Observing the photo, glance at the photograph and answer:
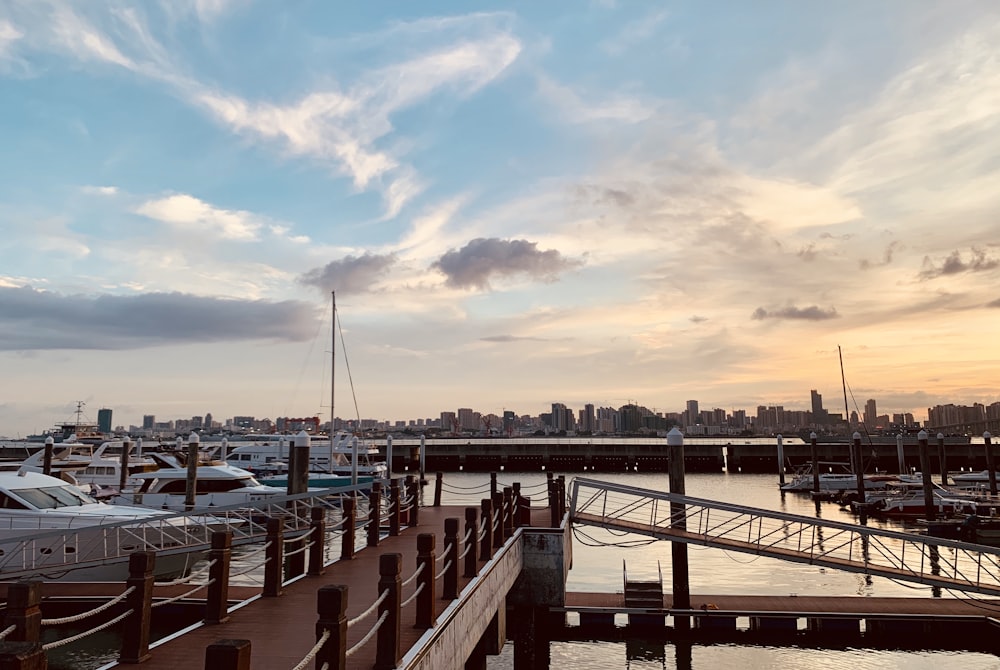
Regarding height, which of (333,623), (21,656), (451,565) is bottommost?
(451,565)

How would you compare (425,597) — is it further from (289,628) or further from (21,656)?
(21,656)

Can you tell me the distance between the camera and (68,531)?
18.5 meters

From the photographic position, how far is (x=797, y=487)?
6119cm

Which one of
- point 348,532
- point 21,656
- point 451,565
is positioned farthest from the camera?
point 348,532

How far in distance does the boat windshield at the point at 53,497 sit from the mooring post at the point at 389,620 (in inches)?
737

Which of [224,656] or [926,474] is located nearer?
[224,656]

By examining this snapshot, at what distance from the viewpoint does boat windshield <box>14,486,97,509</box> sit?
21.7 m

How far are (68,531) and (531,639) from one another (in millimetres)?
12190

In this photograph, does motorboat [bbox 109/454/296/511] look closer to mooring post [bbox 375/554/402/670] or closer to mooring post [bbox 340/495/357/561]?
mooring post [bbox 340/495/357/561]

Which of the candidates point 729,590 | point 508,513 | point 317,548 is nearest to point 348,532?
point 317,548

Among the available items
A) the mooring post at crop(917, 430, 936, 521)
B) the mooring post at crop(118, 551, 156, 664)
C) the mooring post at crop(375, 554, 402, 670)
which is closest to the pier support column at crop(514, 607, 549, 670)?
the mooring post at crop(375, 554, 402, 670)

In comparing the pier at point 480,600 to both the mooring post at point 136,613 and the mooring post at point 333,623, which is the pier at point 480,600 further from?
the mooring post at point 333,623

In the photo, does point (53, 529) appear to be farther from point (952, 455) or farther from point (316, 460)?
point (952, 455)

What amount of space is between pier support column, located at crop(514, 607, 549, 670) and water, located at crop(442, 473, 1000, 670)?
0.40 m
